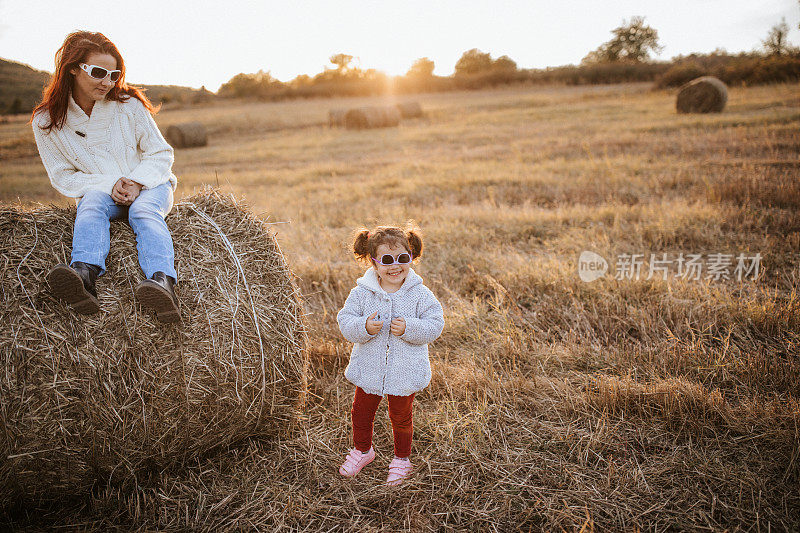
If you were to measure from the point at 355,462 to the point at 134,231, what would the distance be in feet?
6.07

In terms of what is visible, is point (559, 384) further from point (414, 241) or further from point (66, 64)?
point (66, 64)

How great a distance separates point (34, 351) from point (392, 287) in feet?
5.82

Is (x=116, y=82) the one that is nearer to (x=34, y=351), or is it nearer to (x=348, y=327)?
(x=34, y=351)

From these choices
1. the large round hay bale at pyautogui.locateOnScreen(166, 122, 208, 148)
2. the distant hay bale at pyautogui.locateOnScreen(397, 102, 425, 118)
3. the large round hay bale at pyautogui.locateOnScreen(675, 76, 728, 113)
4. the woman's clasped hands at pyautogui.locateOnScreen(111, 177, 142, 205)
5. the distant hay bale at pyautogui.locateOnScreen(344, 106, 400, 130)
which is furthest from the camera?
the distant hay bale at pyautogui.locateOnScreen(397, 102, 425, 118)

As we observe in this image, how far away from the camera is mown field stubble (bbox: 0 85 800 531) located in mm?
2332

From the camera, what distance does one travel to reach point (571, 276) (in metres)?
4.42

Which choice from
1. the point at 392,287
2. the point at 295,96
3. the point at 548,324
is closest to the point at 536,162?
the point at 548,324

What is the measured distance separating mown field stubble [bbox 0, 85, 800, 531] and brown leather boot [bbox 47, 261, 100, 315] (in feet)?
3.31

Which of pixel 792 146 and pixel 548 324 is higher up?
pixel 792 146

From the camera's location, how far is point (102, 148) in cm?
280

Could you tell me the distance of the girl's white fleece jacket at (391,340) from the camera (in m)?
2.41

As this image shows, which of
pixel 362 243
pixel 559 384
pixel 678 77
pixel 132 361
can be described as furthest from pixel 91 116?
pixel 678 77

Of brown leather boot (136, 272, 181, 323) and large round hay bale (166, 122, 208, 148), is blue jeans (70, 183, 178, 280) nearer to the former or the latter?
brown leather boot (136, 272, 181, 323)

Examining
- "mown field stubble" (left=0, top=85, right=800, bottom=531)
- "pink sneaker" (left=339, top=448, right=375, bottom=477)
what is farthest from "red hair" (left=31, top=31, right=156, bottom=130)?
"pink sneaker" (left=339, top=448, right=375, bottom=477)
